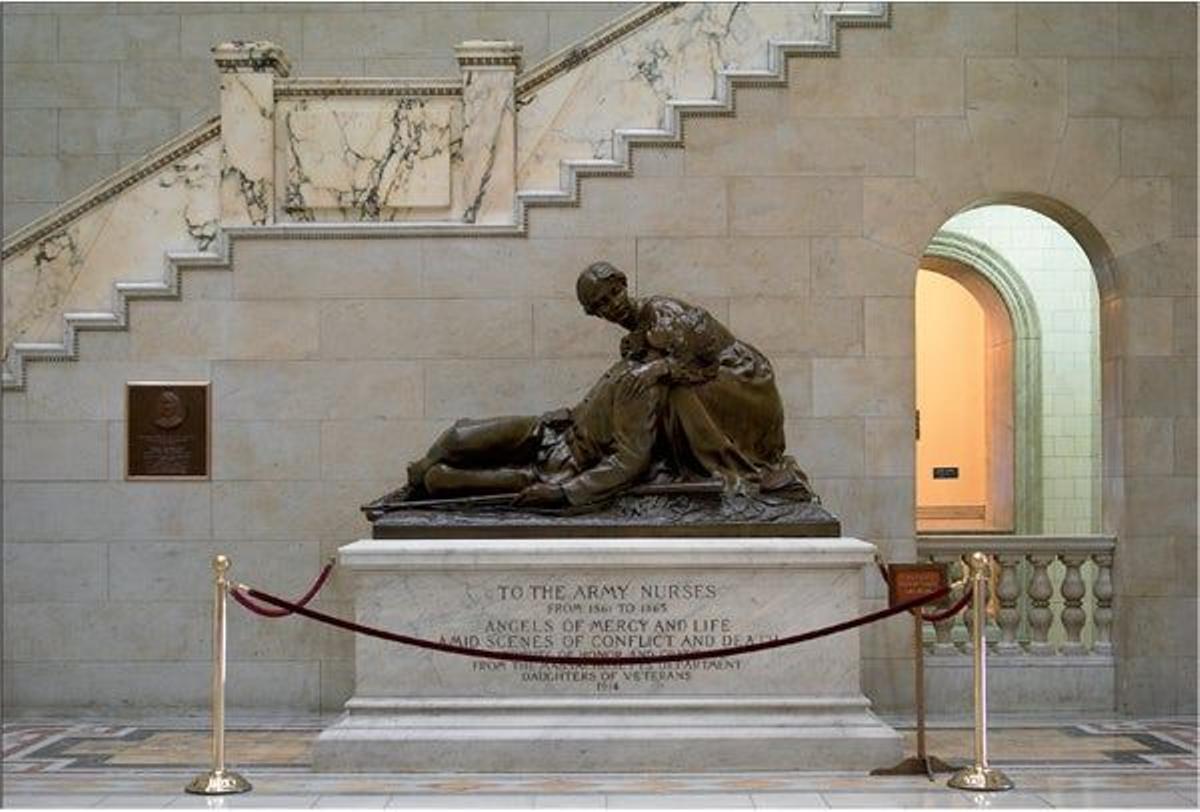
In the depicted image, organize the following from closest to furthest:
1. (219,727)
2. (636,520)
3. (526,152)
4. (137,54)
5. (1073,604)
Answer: (219,727) < (636,520) < (526,152) < (1073,604) < (137,54)

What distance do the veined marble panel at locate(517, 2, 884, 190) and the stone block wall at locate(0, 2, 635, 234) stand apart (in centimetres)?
351

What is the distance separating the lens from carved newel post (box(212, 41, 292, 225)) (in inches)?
509

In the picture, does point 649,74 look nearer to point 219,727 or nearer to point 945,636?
point 945,636

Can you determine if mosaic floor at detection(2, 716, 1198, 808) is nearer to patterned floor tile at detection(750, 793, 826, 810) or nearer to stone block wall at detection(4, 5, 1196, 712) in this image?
patterned floor tile at detection(750, 793, 826, 810)

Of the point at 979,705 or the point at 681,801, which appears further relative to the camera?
the point at 979,705

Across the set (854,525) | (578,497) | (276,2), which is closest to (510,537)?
(578,497)

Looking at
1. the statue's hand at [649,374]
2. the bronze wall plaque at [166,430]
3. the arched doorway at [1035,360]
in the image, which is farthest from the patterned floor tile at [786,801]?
the arched doorway at [1035,360]

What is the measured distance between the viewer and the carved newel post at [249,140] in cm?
1294

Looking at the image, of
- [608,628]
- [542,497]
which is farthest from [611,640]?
[542,497]

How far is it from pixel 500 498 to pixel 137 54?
7.69 m

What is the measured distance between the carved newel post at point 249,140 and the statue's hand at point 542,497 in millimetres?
3428

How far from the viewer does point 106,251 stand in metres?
13.0

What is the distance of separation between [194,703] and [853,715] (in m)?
5.06

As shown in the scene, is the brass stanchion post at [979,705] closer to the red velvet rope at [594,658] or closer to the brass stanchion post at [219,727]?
the red velvet rope at [594,658]
